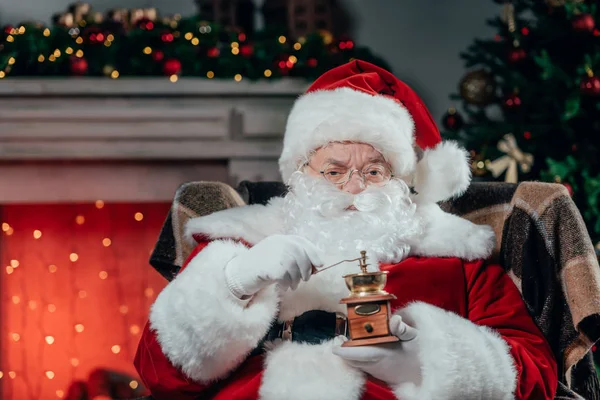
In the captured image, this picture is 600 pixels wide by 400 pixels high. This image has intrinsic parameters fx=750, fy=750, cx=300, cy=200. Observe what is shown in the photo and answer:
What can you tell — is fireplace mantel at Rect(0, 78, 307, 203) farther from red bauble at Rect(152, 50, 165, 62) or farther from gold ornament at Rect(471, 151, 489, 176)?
gold ornament at Rect(471, 151, 489, 176)

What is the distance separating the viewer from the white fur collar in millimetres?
1955

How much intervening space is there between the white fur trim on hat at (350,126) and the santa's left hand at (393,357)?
1.98ft

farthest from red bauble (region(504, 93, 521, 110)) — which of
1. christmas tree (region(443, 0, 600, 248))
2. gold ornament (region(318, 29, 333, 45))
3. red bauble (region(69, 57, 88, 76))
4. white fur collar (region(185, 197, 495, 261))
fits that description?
red bauble (region(69, 57, 88, 76))

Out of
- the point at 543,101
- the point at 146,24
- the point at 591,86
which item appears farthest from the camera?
the point at 146,24

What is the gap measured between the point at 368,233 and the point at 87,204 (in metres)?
2.22

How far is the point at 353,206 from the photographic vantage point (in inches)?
77.1

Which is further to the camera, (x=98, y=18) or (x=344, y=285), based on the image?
(x=98, y=18)

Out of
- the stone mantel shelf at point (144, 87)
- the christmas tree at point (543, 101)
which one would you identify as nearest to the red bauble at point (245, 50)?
the stone mantel shelf at point (144, 87)

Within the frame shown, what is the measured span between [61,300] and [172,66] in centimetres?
129

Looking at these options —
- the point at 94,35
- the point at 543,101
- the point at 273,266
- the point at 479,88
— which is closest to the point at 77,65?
the point at 94,35

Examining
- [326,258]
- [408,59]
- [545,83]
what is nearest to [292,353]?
[326,258]

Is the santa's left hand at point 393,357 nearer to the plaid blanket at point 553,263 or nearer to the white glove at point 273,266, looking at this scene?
the white glove at point 273,266

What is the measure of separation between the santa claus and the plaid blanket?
61 millimetres

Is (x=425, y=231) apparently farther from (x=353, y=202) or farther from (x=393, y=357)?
(x=393, y=357)
